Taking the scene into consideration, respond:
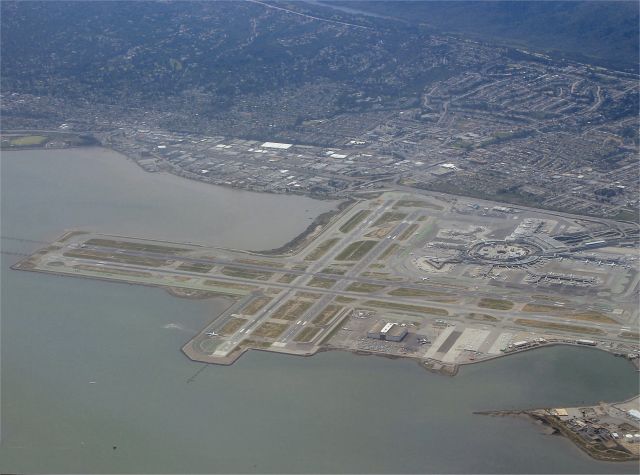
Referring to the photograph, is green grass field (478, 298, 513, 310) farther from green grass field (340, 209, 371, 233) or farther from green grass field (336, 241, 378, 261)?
green grass field (340, 209, 371, 233)

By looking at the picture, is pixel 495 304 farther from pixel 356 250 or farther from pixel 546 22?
pixel 546 22

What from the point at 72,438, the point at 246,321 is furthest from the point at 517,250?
the point at 72,438

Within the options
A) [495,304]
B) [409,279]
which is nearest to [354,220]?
[409,279]

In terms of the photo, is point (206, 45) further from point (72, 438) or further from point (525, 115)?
point (72, 438)

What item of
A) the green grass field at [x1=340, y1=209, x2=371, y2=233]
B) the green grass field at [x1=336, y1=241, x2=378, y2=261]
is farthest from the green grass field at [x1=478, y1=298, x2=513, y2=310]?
the green grass field at [x1=340, y1=209, x2=371, y2=233]

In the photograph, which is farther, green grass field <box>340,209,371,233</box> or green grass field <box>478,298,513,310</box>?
green grass field <box>340,209,371,233</box>

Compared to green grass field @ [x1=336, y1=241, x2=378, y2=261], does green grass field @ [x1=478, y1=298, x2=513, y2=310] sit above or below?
above

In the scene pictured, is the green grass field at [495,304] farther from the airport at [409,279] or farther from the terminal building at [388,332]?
the terminal building at [388,332]

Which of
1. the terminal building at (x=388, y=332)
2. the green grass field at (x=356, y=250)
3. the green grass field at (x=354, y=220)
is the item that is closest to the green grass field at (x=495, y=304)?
the terminal building at (x=388, y=332)
